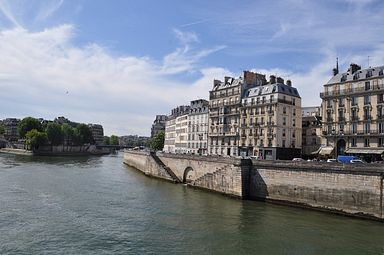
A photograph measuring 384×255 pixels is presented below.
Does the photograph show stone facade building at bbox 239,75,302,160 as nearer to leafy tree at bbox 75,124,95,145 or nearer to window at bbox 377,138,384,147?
window at bbox 377,138,384,147

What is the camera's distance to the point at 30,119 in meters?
144

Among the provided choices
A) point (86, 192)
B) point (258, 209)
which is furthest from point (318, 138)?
point (86, 192)

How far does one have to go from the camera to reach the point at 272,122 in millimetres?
58812

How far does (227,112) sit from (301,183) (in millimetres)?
33436

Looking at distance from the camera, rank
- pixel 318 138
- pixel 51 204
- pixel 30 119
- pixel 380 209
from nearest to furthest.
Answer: pixel 380 209
pixel 51 204
pixel 318 138
pixel 30 119

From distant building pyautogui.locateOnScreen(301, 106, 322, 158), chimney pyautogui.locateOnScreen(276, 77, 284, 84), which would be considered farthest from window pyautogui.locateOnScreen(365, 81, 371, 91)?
chimney pyautogui.locateOnScreen(276, 77, 284, 84)

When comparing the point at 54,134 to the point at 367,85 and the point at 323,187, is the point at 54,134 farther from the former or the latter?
the point at 323,187

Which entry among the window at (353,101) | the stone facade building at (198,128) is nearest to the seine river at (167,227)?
the window at (353,101)

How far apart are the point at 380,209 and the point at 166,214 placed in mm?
16092

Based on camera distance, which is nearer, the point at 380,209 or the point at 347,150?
the point at 380,209

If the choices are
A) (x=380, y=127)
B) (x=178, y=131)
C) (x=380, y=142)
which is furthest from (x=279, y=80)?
(x=178, y=131)

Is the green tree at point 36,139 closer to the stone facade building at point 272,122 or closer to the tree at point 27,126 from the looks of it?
the tree at point 27,126

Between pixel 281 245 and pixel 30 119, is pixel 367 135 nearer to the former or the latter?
pixel 281 245

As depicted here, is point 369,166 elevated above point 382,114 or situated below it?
below
